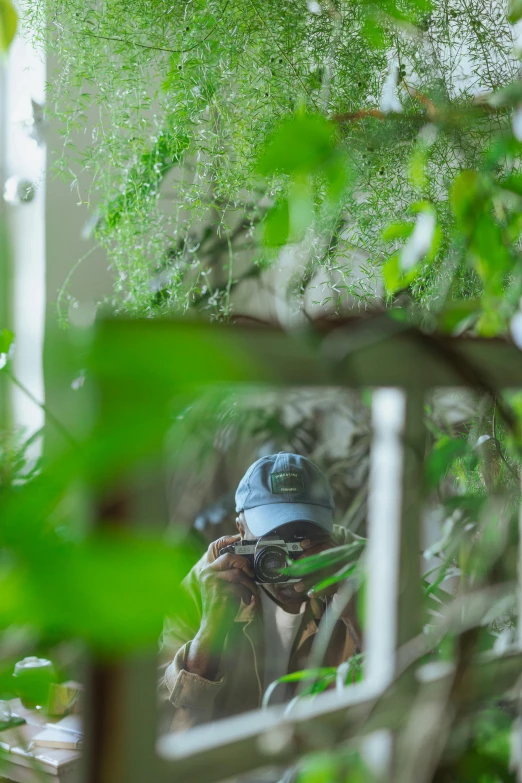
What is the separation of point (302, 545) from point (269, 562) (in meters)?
0.08

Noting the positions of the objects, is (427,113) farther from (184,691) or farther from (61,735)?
(61,735)

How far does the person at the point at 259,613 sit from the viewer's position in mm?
1504

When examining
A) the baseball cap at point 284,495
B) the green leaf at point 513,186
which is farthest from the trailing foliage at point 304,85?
the green leaf at point 513,186

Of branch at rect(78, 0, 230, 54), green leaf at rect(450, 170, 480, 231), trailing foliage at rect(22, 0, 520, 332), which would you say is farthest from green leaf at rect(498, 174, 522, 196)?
branch at rect(78, 0, 230, 54)

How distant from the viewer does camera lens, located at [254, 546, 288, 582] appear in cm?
149

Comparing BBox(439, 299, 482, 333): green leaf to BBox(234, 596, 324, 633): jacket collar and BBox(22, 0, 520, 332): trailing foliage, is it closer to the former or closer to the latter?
BBox(22, 0, 520, 332): trailing foliage

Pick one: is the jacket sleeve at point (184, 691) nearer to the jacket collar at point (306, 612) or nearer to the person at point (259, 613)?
the person at point (259, 613)

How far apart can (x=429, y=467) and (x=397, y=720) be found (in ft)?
0.44

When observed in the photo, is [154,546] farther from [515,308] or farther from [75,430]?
[515,308]

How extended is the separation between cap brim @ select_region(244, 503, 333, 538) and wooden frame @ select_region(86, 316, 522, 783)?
3.98ft

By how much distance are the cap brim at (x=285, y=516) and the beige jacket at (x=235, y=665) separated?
12 cm

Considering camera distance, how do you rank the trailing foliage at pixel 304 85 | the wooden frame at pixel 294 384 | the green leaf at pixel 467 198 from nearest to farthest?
the wooden frame at pixel 294 384 → the green leaf at pixel 467 198 → the trailing foliage at pixel 304 85

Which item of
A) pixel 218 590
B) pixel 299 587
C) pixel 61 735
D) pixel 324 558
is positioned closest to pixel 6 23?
pixel 324 558

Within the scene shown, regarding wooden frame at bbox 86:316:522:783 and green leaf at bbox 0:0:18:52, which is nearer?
wooden frame at bbox 86:316:522:783
